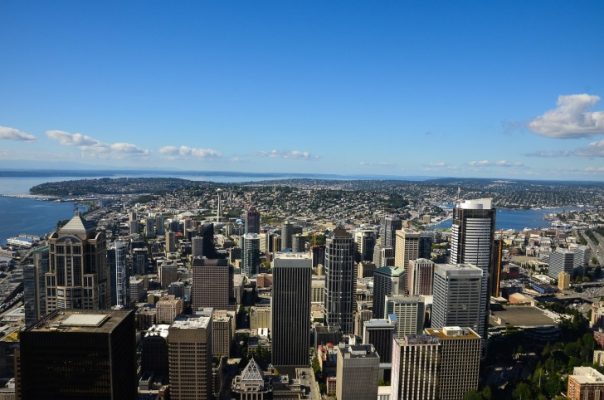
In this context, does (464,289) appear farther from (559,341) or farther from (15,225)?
(15,225)

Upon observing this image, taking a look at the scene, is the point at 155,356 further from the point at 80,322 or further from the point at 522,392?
the point at 522,392

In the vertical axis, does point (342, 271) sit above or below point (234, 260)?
above

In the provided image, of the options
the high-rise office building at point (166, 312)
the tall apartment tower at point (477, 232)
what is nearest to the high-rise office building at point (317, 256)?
the high-rise office building at point (166, 312)

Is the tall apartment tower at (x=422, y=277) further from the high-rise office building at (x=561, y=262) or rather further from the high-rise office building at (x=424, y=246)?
the high-rise office building at (x=561, y=262)

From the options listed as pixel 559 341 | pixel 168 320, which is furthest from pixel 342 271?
pixel 559 341

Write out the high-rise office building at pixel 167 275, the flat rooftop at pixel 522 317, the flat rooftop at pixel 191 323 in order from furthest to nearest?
the high-rise office building at pixel 167 275, the flat rooftop at pixel 522 317, the flat rooftop at pixel 191 323

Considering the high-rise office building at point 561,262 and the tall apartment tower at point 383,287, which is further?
the high-rise office building at point 561,262
